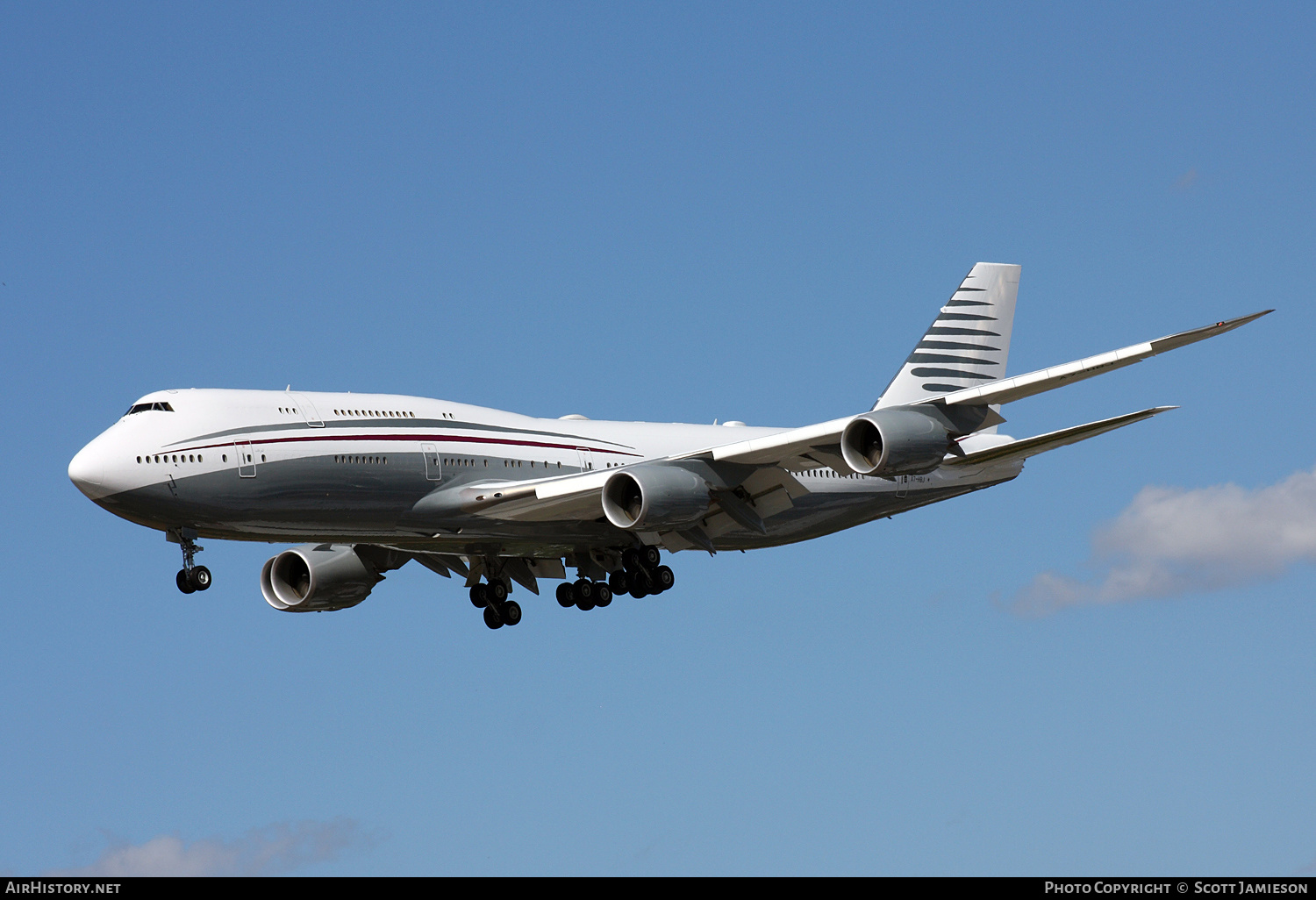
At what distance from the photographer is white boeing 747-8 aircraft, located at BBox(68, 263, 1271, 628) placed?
33.7 metres

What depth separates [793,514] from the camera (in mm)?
43625

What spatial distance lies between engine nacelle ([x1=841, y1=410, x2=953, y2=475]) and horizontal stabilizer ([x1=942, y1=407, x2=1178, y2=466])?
14.9 feet

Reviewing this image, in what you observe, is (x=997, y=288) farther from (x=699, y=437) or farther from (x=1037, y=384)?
(x=1037, y=384)

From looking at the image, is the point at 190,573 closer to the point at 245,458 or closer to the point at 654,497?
Result: the point at 245,458

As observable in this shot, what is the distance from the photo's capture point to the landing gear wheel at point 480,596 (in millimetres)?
43719

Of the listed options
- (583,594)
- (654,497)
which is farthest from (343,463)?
(583,594)

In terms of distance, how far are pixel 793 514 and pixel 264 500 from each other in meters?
15.5

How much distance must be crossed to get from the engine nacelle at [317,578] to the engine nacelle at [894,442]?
1528 cm

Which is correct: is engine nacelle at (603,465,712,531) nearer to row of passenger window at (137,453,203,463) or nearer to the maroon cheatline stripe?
the maroon cheatline stripe

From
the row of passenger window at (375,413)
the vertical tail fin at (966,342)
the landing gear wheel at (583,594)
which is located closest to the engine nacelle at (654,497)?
the row of passenger window at (375,413)

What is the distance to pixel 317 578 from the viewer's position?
43000 millimetres

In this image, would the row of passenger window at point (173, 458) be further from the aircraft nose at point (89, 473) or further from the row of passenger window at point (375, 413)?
the row of passenger window at point (375, 413)

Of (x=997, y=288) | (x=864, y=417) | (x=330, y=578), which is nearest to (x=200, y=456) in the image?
(x=330, y=578)
